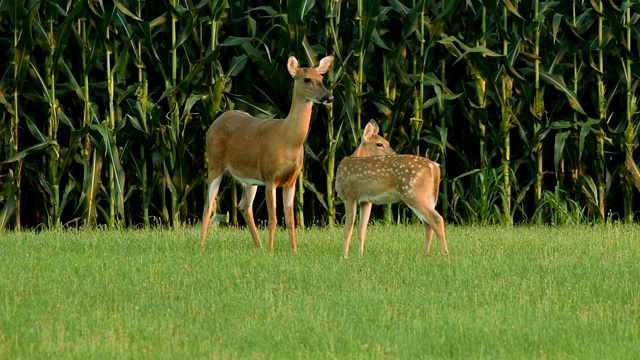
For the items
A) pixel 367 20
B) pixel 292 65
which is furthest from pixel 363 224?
pixel 367 20

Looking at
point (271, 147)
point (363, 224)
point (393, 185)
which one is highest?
point (271, 147)

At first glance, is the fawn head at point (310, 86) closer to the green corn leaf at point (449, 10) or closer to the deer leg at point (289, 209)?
the deer leg at point (289, 209)

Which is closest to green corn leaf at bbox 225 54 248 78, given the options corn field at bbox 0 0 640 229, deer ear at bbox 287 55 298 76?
corn field at bbox 0 0 640 229

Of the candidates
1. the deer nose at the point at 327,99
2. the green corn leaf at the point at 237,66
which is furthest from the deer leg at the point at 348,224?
the green corn leaf at the point at 237,66

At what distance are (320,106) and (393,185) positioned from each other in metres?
4.10

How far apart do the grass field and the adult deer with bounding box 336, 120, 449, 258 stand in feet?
0.98

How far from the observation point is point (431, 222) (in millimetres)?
10234

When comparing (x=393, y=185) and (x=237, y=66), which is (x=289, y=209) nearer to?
(x=393, y=185)

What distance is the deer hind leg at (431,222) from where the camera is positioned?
10.2 metres

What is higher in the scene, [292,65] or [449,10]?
[449,10]

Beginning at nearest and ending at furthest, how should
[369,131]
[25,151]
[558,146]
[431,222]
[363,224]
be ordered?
[431,222]
[363,224]
[369,131]
[25,151]
[558,146]

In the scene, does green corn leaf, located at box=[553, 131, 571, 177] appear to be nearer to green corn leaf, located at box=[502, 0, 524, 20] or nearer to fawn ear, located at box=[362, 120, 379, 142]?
green corn leaf, located at box=[502, 0, 524, 20]

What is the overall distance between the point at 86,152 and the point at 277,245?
3.15 meters

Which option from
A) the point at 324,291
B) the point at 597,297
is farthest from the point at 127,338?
the point at 597,297
